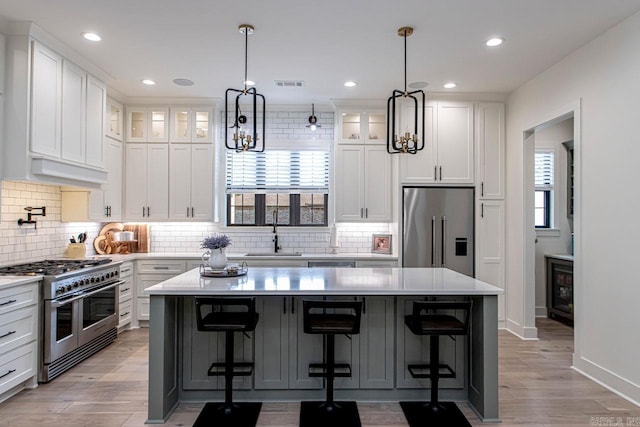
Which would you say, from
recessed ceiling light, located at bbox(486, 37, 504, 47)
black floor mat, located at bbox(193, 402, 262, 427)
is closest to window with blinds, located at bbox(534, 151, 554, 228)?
recessed ceiling light, located at bbox(486, 37, 504, 47)

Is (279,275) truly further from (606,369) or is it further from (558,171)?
(558,171)

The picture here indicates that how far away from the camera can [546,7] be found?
2943 millimetres

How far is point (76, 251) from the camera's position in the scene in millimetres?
4516

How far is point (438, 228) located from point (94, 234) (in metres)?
4.52

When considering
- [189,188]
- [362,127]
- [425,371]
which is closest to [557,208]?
[362,127]

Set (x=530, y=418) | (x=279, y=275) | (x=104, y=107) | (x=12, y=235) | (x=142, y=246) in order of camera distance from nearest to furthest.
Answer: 1. (x=530, y=418)
2. (x=279, y=275)
3. (x=12, y=235)
4. (x=104, y=107)
5. (x=142, y=246)

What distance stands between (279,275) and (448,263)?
103 inches

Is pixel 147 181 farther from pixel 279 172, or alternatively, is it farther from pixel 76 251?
pixel 279 172

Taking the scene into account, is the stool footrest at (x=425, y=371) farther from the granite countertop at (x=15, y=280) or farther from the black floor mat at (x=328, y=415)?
the granite countertop at (x=15, y=280)

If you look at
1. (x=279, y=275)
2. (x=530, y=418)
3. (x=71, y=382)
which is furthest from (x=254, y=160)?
(x=530, y=418)

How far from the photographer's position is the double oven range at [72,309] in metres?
3.30

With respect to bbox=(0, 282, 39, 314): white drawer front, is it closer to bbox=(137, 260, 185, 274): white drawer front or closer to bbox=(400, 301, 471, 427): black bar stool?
Result: bbox=(137, 260, 185, 274): white drawer front

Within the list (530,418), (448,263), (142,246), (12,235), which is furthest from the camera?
(142,246)

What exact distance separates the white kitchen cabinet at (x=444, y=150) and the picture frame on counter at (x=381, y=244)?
868mm
